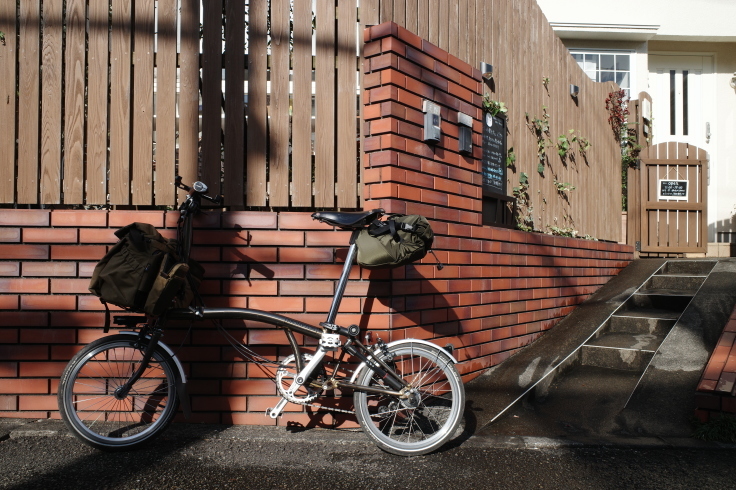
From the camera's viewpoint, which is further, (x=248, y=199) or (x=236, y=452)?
(x=248, y=199)

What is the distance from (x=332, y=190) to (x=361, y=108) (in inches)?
22.3

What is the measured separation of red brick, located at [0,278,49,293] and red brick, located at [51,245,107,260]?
0.56 ft

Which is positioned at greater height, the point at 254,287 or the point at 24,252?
the point at 24,252

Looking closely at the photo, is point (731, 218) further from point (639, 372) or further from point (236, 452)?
point (236, 452)

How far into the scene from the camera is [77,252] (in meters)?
3.39

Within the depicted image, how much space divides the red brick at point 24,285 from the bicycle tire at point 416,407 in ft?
6.45

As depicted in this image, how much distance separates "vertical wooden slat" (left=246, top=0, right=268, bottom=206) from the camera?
3.47 meters

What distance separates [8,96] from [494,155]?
3.52 m

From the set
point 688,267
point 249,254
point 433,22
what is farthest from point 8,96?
point 688,267

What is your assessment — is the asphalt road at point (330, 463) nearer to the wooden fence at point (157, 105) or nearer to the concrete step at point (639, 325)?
the wooden fence at point (157, 105)

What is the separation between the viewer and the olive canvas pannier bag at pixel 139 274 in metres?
2.82

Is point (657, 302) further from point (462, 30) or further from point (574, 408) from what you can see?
point (462, 30)

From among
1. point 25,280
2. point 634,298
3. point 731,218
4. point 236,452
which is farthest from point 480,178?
point 731,218

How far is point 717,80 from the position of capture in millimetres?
10516
